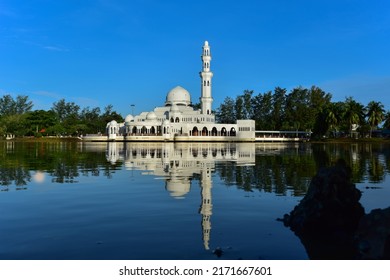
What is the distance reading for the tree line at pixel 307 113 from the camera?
94250 millimetres

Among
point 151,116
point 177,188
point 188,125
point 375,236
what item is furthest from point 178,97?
point 375,236

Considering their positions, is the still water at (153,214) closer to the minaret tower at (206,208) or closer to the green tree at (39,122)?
the minaret tower at (206,208)

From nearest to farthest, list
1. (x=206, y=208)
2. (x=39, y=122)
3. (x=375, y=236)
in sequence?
(x=375, y=236), (x=206, y=208), (x=39, y=122)

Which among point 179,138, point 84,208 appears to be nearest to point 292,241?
point 84,208

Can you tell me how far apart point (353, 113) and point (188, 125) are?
40781 mm

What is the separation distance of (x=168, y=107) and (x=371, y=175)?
93.4 m

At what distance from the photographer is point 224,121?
436 ft

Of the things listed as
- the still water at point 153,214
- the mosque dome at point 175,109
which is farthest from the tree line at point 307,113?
the still water at point 153,214

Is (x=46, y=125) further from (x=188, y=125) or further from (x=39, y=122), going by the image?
(x=188, y=125)

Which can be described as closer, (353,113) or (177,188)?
(177,188)

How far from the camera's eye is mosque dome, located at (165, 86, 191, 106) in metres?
117

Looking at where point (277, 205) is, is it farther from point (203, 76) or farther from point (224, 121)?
point (224, 121)

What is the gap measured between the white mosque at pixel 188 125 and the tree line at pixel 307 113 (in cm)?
1461

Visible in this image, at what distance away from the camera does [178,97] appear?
117 meters
